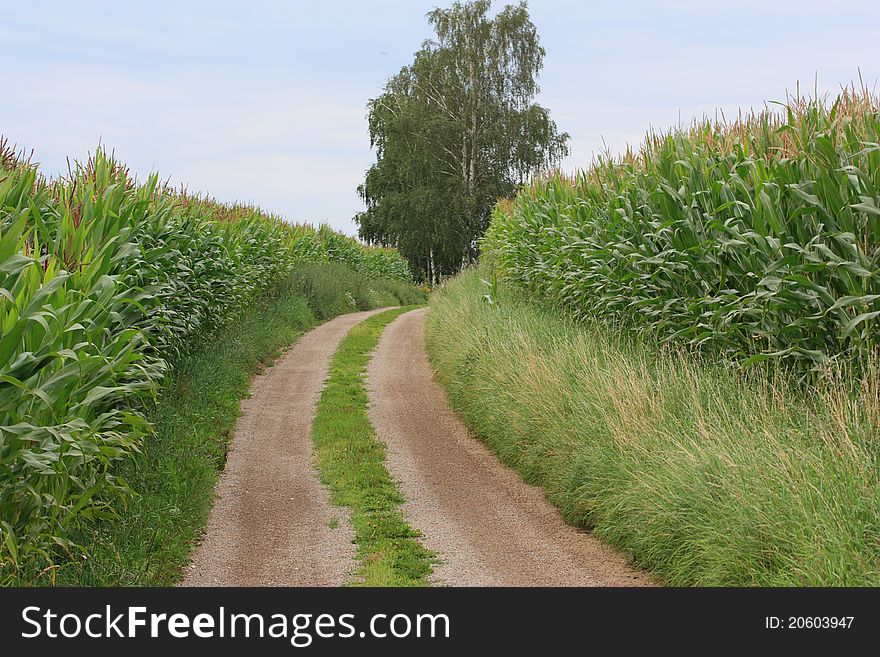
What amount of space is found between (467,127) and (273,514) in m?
31.3

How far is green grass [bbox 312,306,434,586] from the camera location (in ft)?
20.6

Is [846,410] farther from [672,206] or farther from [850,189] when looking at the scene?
[672,206]

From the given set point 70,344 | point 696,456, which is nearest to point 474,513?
point 696,456

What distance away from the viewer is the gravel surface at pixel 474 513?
6.13 m

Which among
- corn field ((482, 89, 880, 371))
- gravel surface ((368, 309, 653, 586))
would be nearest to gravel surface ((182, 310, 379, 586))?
gravel surface ((368, 309, 653, 586))

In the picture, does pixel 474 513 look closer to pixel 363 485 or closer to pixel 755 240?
pixel 363 485

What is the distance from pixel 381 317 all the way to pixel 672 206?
1671cm

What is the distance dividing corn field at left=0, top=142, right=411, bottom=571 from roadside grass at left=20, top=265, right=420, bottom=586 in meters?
0.20

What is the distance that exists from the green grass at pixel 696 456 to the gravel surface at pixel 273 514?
220 centimetres

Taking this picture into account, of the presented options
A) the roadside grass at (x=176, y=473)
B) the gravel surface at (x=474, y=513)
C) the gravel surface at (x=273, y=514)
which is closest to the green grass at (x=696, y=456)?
the gravel surface at (x=474, y=513)

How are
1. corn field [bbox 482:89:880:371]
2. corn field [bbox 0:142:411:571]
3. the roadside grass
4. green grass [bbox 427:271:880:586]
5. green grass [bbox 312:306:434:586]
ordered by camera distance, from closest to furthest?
1. green grass [bbox 427:271:880:586]
2. corn field [bbox 0:142:411:571]
3. the roadside grass
4. green grass [bbox 312:306:434:586]
5. corn field [bbox 482:89:880:371]

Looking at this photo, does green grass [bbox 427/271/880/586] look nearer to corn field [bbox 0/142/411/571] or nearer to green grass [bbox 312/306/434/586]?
green grass [bbox 312/306/434/586]

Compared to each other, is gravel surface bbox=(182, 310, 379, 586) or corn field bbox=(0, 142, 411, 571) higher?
corn field bbox=(0, 142, 411, 571)
